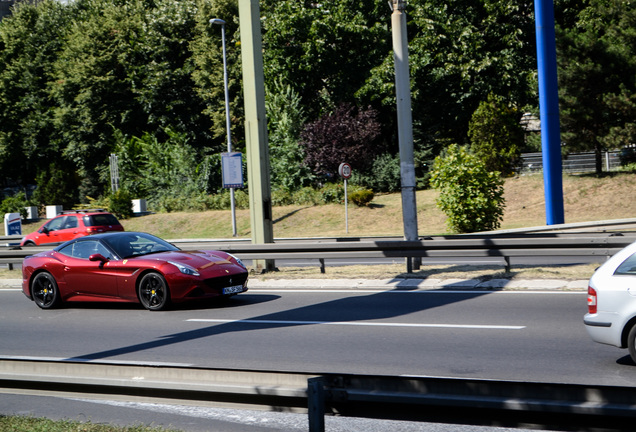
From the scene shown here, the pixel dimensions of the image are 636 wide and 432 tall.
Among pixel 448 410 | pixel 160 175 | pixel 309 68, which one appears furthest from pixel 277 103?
pixel 448 410

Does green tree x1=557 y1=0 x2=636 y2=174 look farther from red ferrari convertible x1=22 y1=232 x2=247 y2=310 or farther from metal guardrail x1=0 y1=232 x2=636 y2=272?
red ferrari convertible x1=22 y1=232 x2=247 y2=310

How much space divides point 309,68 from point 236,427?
37.4 m

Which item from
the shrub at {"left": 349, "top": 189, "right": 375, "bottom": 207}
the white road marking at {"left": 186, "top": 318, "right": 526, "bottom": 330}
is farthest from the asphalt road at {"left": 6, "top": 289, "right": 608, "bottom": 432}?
the shrub at {"left": 349, "top": 189, "right": 375, "bottom": 207}

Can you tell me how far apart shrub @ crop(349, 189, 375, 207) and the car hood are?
22.4m

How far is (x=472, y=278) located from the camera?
42.4 feet

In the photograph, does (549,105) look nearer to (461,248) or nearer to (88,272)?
(461,248)

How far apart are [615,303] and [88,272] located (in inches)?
358

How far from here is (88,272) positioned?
1270cm

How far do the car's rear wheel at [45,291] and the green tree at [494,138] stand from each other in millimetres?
26128

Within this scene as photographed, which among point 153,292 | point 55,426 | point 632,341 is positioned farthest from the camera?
point 153,292

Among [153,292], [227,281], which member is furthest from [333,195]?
[153,292]

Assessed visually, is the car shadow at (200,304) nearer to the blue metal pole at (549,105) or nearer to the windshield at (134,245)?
the windshield at (134,245)

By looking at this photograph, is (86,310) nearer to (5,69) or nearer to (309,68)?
(309,68)

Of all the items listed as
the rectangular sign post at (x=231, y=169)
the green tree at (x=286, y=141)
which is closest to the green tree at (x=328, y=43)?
the green tree at (x=286, y=141)
